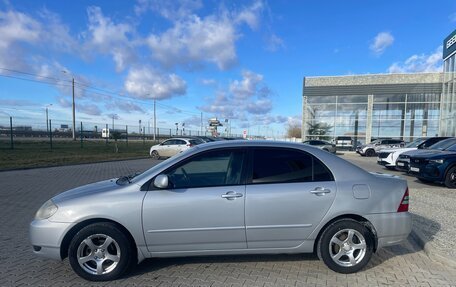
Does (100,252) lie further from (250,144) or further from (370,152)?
(370,152)

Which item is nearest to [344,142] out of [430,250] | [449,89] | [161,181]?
[449,89]

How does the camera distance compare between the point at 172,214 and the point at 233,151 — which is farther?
the point at 233,151

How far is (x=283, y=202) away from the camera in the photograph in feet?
11.7

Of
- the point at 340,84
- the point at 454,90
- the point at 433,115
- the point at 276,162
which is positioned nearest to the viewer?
the point at 276,162

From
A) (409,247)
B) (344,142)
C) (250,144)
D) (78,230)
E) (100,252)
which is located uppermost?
(250,144)

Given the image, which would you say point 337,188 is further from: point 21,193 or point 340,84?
point 340,84

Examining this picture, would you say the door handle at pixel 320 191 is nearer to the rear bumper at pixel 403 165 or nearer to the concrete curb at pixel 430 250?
the concrete curb at pixel 430 250

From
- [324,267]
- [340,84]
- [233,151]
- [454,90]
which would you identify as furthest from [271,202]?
[340,84]

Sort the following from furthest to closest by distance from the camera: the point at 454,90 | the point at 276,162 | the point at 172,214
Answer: the point at 454,90 < the point at 276,162 < the point at 172,214

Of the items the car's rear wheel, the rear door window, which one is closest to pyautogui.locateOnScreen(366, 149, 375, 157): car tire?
the car's rear wheel

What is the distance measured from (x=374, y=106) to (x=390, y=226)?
33.2m

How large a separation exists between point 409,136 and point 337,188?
34.0 meters

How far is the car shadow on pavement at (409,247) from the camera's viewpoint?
411cm

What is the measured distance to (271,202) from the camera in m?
3.56
